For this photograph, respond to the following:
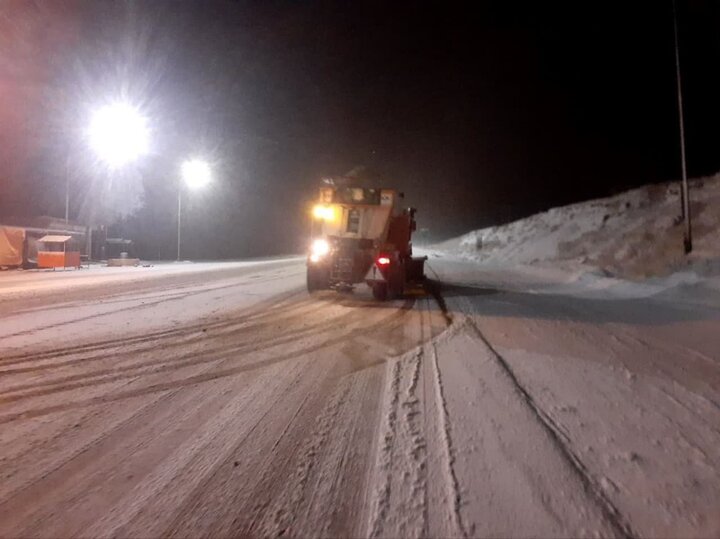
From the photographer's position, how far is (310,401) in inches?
269

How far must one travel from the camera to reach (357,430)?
228 inches

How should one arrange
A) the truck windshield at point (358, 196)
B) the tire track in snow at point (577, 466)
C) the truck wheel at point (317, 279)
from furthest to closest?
1. the truck windshield at point (358, 196)
2. the truck wheel at point (317, 279)
3. the tire track in snow at point (577, 466)

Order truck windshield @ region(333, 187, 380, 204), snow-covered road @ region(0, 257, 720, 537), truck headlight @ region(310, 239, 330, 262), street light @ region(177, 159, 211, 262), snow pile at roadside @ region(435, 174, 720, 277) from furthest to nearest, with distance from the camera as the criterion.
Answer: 1. street light @ region(177, 159, 211, 262)
2. snow pile at roadside @ region(435, 174, 720, 277)
3. truck windshield @ region(333, 187, 380, 204)
4. truck headlight @ region(310, 239, 330, 262)
5. snow-covered road @ region(0, 257, 720, 537)

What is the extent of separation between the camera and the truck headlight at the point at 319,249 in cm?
1821

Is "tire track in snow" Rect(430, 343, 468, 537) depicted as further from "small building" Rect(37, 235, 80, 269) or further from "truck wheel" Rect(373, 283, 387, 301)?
"small building" Rect(37, 235, 80, 269)

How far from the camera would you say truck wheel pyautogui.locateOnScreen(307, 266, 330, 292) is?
60.2 feet

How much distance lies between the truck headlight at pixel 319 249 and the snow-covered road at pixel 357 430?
6.48 meters

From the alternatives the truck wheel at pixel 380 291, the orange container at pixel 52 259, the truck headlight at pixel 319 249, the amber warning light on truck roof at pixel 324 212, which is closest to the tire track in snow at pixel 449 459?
the truck wheel at pixel 380 291

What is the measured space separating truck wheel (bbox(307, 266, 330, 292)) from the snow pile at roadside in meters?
12.1

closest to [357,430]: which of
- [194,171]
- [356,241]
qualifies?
[356,241]

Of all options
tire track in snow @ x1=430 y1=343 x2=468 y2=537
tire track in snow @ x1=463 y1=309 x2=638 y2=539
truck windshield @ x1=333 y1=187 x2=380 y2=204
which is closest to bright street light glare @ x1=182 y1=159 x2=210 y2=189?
truck windshield @ x1=333 y1=187 x2=380 y2=204

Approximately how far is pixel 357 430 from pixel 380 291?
11.8 metres

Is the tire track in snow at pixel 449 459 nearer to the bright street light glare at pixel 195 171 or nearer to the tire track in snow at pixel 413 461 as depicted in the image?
the tire track in snow at pixel 413 461

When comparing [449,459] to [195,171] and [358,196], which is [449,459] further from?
[195,171]
